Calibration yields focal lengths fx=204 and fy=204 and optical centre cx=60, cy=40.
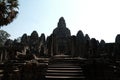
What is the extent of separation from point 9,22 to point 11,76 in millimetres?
5189

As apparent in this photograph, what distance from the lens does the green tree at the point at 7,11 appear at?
16.3 m

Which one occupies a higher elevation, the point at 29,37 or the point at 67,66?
the point at 29,37

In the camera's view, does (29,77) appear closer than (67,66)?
Yes

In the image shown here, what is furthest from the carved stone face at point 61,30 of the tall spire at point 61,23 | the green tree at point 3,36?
the green tree at point 3,36

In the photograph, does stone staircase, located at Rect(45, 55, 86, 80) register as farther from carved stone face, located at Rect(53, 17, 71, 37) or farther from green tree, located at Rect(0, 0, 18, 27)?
carved stone face, located at Rect(53, 17, 71, 37)

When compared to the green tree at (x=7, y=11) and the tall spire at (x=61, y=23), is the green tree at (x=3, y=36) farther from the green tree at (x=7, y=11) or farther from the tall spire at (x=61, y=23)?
the green tree at (x=7, y=11)

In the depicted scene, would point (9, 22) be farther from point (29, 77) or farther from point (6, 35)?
point (6, 35)

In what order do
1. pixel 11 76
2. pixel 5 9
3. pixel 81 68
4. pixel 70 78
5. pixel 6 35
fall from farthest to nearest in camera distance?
pixel 6 35 < pixel 5 9 < pixel 81 68 < pixel 11 76 < pixel 70 78

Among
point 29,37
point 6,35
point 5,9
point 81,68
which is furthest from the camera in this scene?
point 6,35

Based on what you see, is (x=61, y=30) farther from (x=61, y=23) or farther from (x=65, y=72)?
(x=65, y=72)

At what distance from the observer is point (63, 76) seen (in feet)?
43.0

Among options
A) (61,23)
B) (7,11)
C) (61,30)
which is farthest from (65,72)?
(61,23)

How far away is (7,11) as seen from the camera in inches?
658

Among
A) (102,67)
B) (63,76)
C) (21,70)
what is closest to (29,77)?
(21,70)
